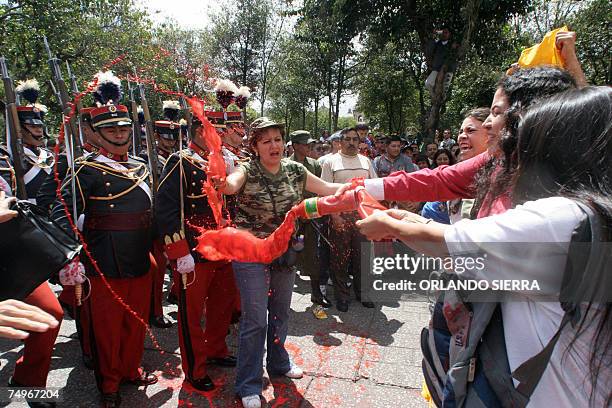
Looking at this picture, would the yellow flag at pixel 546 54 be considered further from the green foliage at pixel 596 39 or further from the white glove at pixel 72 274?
the green foliage at pixel 596 39

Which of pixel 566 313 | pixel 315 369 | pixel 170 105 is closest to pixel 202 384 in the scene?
pixel 315 369

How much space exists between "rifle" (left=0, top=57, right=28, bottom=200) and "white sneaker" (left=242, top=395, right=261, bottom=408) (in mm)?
2889

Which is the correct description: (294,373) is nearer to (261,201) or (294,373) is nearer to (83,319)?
(261,201)

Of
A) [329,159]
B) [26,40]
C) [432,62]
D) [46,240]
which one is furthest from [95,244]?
[26,40]

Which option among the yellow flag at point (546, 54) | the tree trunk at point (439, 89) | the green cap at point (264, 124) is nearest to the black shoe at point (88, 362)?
the green cap at point (264, 124)

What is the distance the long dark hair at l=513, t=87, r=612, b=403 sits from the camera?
1163 mm

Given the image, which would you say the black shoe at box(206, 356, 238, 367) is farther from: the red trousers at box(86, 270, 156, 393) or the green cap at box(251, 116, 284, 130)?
the green cap at box(251, 116, 284, 130)

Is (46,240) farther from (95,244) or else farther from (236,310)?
(236,310)

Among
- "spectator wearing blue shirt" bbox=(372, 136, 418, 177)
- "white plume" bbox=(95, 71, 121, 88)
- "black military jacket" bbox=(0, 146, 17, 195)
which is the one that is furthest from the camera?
"spectator wearing blue shirt" bbox=(372, 136, 418, 177)

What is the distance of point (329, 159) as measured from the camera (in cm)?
492

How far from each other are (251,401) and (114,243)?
4.94 feet

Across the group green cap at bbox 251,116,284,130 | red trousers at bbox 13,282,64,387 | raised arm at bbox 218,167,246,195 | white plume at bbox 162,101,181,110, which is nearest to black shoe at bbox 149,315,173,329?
red trousers at bbox 13,282,64,387

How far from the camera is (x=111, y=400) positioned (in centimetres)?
287

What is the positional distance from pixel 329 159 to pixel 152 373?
296cm
